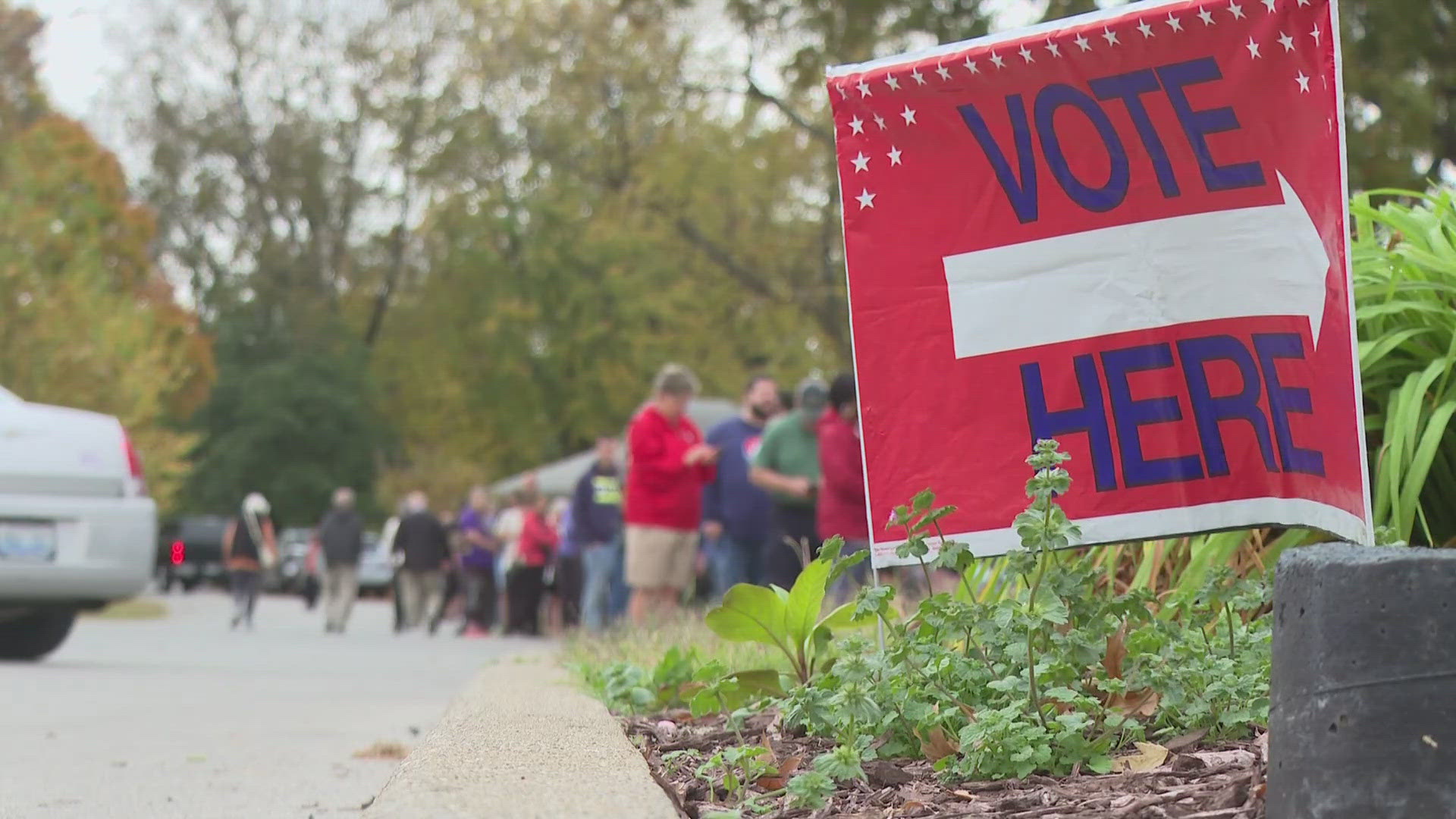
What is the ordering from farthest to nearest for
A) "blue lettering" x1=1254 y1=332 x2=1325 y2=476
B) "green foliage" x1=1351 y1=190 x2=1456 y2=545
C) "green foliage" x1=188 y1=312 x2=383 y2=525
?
"green foliage" x1=188 y1=312 x2=383 y2=525 → "green foliage" x1=1351 y1=190 x2=1456 y2=545 → "blue lettering" x1=1254 y1=332 x2=1325 y2=476

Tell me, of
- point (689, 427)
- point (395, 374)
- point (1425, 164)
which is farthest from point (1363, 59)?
point (395, 374)

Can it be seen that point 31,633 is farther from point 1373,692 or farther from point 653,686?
point 1373,692

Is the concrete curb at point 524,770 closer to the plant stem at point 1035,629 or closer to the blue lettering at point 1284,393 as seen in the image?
the plant stem at point 1035,629

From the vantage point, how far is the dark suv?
49688mm

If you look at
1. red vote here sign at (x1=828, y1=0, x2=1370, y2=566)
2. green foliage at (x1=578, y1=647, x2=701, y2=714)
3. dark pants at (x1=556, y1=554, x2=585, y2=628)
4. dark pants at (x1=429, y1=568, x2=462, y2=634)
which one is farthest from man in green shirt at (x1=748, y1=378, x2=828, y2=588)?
dark pants at (x1=429, y1=568, x2=462, y2=634)

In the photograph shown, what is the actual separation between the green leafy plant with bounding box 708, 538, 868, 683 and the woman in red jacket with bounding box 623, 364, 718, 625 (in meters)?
6.38

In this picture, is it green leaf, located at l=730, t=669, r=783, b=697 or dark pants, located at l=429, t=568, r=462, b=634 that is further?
dark pants, located at l=429, t=568, r=462, b=634

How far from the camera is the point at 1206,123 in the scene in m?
4.64

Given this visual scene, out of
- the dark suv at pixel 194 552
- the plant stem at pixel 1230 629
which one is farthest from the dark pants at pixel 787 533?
the dark suv at pixel 194 552

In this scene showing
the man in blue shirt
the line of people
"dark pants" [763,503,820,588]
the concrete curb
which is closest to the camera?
the concrete curb

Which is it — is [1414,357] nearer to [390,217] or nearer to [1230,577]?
[1230,577]

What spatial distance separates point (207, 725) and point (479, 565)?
1659cm

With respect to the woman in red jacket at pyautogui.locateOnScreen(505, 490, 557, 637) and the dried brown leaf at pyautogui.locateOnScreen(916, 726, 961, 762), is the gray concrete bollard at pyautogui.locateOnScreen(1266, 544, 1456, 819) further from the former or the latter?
the woman in red jacket at pyautogui.locateOnScreen(505, 490, 557, 637)

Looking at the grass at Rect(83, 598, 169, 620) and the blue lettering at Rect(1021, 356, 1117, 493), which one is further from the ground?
the blue lettering at Rect(1021, 356, 1117, 493)
